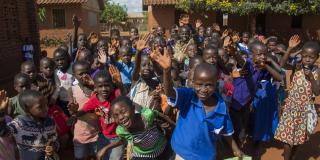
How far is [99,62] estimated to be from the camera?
14.9ft

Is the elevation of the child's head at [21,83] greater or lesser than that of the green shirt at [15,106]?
greater

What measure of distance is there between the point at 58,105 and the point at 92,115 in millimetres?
727

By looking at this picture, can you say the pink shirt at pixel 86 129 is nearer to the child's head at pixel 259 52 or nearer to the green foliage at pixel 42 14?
the child's head at pixel 259 52

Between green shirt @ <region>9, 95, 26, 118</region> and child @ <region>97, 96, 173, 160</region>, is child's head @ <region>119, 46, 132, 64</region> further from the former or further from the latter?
child @ <region>97, 96, 173, 160</region>

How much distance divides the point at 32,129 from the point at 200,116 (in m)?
1.40

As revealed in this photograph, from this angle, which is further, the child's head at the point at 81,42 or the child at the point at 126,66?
the child's head at the point at 81,42

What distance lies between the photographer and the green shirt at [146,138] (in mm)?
2746

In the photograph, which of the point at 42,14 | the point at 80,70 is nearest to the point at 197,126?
the point at 80,70

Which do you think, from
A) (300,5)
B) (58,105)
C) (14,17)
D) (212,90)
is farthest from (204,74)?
(300,5)

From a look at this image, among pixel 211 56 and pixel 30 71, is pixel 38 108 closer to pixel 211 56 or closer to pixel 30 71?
pixel 30 71

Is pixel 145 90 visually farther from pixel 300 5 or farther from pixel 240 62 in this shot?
pixel 300 5

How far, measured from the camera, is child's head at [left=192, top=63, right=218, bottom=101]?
236 cm

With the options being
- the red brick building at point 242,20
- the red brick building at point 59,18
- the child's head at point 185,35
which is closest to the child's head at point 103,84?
the child's head at point 185,35

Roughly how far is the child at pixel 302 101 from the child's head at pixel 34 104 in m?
2.48
